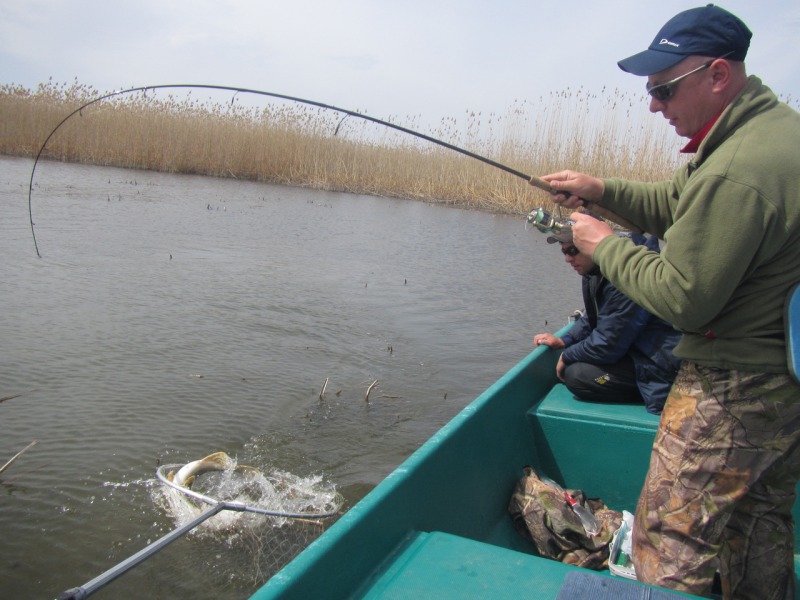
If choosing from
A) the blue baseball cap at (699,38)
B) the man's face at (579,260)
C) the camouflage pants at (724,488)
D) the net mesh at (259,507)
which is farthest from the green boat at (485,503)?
the blue baseball cap at (699,38)

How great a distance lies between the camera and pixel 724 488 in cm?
175

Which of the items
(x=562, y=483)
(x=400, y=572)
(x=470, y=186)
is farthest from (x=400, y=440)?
(x=470, y=186)

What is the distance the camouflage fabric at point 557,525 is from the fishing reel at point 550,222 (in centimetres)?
105

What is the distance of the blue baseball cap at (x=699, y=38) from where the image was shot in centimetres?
170

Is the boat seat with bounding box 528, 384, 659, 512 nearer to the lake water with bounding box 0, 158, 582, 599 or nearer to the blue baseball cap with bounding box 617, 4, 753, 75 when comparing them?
the lake water with bounding box 0, 158, 582, 599

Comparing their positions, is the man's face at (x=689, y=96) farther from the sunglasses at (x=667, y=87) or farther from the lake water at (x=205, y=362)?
the lake water at (x=205, y=362)

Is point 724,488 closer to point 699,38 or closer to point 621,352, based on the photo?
point 699,38

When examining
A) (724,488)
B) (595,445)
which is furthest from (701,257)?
(595,445)

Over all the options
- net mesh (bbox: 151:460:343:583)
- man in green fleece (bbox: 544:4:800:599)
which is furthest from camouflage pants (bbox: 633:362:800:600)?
net mesh (bbox: 151:460:343:583)

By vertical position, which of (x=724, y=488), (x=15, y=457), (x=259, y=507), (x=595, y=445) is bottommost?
(x=259, y=507)

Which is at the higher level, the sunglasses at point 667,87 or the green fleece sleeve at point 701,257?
the sunglasses at point 667,87

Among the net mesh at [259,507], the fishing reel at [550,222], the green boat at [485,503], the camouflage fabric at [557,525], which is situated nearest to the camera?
the green boat at [485,503]

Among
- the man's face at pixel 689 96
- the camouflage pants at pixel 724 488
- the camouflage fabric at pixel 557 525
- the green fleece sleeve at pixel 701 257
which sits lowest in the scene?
the camouflage fabric at pixel 557 525

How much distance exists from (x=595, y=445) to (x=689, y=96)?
178 centimetres
